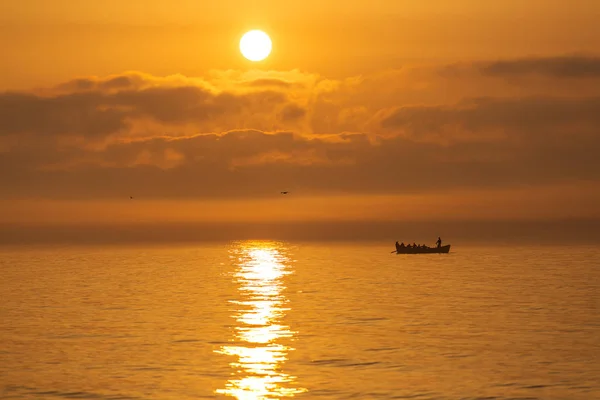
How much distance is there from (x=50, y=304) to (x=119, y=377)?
56.4 meters

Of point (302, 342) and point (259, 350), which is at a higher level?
point (302, 342)

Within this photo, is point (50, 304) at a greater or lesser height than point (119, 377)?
greater

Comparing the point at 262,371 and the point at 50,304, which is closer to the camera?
the point at 262,371

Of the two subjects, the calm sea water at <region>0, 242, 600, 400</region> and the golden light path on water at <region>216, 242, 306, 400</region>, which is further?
the calm sea water at <region>0, 242, 600, 400</region>

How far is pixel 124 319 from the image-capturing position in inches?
3553

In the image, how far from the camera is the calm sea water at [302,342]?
53.6 meters

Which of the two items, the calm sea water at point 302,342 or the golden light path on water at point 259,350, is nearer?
the golden light path on water at point 259,350

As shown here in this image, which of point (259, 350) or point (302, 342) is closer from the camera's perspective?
point (259, 350)

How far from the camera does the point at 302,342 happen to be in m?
71.9

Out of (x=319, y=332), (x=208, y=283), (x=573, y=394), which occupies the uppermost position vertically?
(x=208, y=283)

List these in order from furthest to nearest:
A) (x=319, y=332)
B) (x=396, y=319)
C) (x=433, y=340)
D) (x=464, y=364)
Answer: (x=396, y=319) → (x=319, y=332) → (x=433, y=340) → (x=464, y=364)

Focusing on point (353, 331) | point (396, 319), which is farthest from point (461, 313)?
point (353, 331)

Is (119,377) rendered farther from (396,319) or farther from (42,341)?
(396,319)

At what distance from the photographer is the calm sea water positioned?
53.6 m
